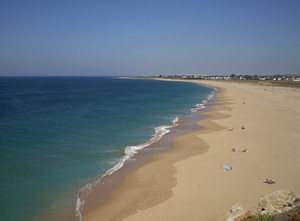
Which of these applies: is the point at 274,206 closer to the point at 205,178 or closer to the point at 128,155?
the point at 205,178

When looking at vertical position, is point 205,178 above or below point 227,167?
below

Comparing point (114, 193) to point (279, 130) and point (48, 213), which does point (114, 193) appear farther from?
point (279, 130)

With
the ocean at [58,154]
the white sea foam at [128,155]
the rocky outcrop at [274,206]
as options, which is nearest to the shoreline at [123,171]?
the white sea foam at [128,155]

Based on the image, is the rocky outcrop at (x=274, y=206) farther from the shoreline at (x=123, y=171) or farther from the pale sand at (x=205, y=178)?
the shoreline at (x=123, y=171)

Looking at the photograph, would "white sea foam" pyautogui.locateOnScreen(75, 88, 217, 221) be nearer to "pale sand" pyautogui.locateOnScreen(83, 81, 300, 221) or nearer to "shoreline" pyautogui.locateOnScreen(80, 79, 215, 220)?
"shoreline" pyautogui.locateOnScreen(80, 79, 215, 220)

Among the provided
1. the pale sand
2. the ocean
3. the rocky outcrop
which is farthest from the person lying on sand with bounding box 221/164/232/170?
the ocean

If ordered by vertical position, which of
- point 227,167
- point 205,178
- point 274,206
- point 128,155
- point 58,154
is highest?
point 274,206

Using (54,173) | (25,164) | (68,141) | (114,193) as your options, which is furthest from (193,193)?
(68,141)

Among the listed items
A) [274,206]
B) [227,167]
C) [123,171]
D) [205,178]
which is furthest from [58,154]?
[274,206]
